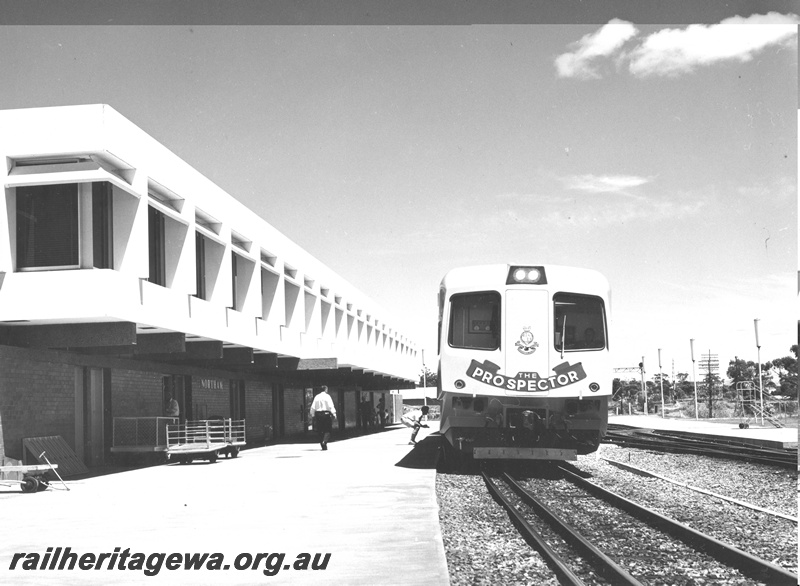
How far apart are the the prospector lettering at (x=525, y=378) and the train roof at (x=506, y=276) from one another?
4.09 ft

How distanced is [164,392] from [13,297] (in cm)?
779

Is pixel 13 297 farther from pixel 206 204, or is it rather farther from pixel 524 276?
pixel 524 276

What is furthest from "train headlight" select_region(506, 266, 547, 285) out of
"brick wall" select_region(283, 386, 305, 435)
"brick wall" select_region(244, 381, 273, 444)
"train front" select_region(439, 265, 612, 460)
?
"brick wall" select_region(283, 386, 305, 435)

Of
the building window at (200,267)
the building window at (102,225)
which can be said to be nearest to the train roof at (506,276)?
the building window at (102,225)

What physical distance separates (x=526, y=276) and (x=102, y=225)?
7.38 metres

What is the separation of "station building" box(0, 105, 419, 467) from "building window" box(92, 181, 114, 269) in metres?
0.03

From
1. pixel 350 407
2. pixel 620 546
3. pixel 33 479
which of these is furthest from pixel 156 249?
pixel 350 407

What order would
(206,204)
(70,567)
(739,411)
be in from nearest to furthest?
1. (70,567)
2. (206,204)
3. (739,411)

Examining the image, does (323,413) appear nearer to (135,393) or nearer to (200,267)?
(135,393)

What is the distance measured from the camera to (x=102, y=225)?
1595 centimetres

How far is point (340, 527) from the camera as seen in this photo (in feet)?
26.7

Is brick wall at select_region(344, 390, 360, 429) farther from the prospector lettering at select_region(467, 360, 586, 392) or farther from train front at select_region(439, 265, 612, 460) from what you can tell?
the prospector lettering at select_region(467, 360, 586, 392)

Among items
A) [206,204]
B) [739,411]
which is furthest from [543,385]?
[739,411]

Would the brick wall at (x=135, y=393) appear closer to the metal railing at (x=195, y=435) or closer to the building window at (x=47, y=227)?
the metal railing at (x=195, y=435)
